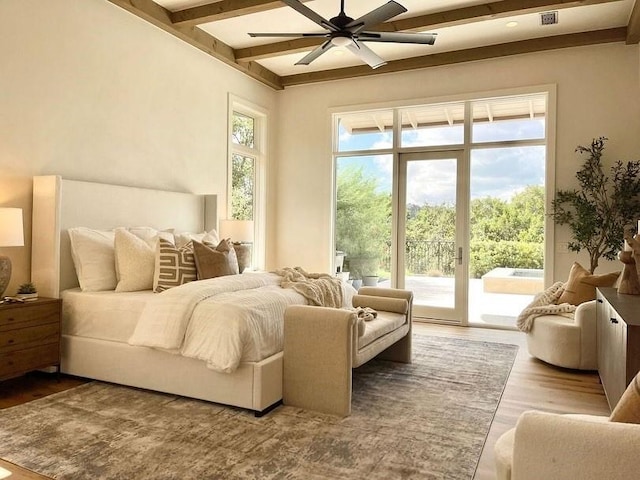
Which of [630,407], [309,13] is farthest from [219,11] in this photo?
[630,407]

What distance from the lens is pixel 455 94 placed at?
6215mm

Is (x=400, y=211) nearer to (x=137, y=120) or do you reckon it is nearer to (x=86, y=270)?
(x=137, y=120)

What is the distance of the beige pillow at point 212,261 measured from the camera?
3.99 m

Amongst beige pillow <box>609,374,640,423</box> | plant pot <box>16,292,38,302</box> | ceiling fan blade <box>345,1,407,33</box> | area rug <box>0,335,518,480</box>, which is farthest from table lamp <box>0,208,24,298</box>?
beige pillow <box>609,374,640,423</box>

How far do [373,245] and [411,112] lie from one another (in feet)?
6.32

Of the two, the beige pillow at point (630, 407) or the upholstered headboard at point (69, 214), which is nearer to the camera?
the beige pillow at point (630, 407)

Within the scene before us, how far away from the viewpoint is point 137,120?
4.91 m

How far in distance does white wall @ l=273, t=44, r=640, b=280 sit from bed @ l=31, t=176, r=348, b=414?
2.99m

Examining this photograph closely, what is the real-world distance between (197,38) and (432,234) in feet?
12.6

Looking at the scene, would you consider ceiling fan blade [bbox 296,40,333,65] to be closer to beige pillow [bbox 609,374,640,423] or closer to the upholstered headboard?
the upholstered headboard

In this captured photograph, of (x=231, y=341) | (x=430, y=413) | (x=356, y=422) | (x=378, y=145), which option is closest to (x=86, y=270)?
(x=231, y=341)

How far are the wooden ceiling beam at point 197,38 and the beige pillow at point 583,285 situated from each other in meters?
4.72

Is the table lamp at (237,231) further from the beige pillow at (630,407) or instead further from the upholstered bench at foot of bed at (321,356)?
the beige pillow at (630,407)

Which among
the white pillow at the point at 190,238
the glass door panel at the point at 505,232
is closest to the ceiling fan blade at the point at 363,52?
the white pillow at the point at 190,238
